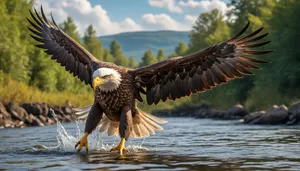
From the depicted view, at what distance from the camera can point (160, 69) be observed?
33.4 ft

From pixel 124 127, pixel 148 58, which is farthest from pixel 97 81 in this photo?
pixel 148 58

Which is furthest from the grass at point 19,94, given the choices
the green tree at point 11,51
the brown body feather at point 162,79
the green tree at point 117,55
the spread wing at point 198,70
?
the green tree at point 117,55

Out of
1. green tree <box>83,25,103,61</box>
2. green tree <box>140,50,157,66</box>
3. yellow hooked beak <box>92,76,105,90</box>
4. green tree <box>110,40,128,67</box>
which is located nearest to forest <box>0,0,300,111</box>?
yellow hooked beak <box>92,76,105,90</box>

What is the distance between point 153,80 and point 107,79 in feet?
5.37

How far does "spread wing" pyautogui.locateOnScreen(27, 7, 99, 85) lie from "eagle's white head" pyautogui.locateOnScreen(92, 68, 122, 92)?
1.54 meters

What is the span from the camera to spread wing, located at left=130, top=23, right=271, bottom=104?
966cm

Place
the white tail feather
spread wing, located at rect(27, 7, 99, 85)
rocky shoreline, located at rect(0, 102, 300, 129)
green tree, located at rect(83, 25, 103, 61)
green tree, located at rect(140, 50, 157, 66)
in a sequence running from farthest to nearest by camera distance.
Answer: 1. green tree, located at rect(140, 50, 157, 66)
2. green tree, located at rect(83, 25, 103, 61)
3. rocky shoreline, located at rect(0, 102, 300, 129)
4. spread wing, located at rect(27, 7, 99, 85)
5. the white tail feather

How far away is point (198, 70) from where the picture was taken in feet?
33.2

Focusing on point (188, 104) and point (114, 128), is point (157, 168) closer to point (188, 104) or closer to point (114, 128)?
point (114, 128)

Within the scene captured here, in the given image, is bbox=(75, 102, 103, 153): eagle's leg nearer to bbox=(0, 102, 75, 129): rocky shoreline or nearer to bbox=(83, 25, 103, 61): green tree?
bbox=(0, 102, 75, 129): rocky shoreline

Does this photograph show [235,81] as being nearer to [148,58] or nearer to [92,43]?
[92,43]

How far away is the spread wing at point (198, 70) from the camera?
9.66m

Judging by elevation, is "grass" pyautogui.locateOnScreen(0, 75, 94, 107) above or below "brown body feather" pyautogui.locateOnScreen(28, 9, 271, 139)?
above

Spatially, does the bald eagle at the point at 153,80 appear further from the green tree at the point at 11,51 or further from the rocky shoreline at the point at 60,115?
the green tree at the point at 11,51
